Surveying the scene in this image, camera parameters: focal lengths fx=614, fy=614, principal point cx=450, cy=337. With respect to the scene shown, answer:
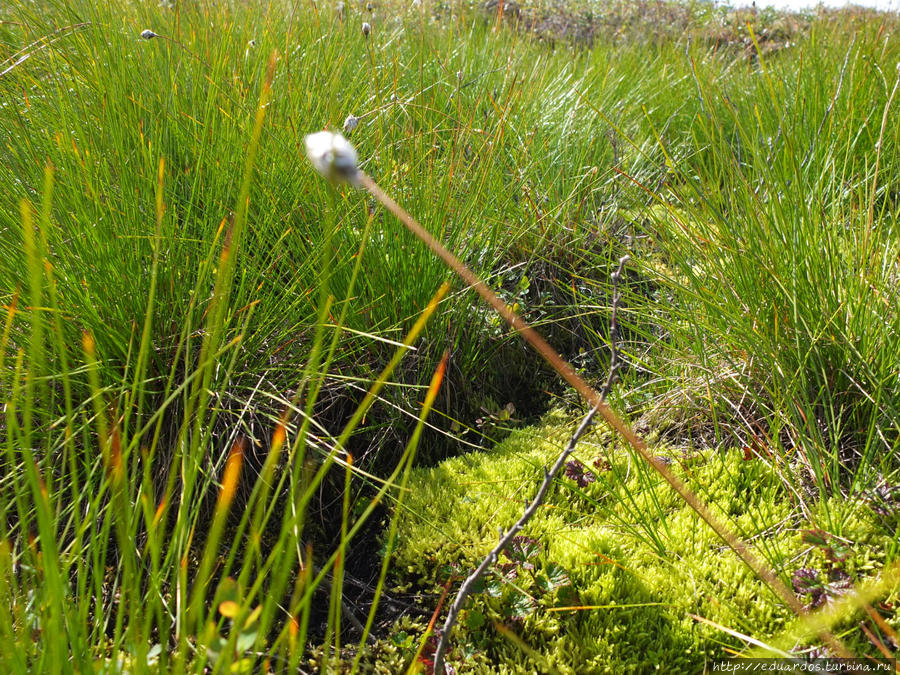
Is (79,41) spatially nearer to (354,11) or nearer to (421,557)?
(421,557)

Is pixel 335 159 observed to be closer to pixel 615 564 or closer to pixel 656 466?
pixel 656 466

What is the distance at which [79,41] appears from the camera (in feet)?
7.05

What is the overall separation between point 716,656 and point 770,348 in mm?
766

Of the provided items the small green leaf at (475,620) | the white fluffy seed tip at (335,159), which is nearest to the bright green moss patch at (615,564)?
the small green leaf at (475,620)

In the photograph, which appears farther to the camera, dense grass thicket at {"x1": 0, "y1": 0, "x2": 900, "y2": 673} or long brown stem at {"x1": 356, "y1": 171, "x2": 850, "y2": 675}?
dense grass thicket at {"x1": 0, "y1": 0, "x2": 900, "y2": 673}

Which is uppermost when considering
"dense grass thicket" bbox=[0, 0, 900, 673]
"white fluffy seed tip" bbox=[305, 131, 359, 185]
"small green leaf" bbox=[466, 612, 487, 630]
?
"white fluffy seed tip" bbox=[305, 131, 359, 185]

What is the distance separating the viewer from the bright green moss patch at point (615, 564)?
48.9 inches

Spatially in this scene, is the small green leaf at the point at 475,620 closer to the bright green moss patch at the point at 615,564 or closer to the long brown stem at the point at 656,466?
the bright green moss patch at the point at 615,564

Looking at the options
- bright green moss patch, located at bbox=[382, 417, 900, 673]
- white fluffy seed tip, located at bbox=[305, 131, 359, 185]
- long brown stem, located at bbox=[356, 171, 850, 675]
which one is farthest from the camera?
bright green moss patch, located at bbox=[382, 417, 900, 673]

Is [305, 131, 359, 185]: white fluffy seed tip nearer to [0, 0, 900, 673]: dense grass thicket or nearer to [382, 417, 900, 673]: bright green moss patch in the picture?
[0, 0, 900, 673]: dense grass thicket

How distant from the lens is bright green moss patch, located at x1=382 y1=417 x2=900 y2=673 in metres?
1.24

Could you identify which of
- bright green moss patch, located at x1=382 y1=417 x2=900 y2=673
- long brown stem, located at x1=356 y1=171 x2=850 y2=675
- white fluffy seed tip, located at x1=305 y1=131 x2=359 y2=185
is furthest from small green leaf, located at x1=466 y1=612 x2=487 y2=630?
white fluffy seed tip, located at x1=305 y1=131 x2=359 y2=185

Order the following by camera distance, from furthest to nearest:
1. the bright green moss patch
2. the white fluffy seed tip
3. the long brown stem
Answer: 1. the bright green moss patch
2. the long brown stem
3. the white fluffy seed tip

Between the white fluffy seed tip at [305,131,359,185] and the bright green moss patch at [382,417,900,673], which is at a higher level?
the white fluffy seed tip at [305,131,359,185]
